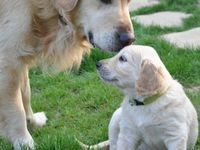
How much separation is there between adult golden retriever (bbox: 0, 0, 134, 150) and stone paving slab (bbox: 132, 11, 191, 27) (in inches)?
111

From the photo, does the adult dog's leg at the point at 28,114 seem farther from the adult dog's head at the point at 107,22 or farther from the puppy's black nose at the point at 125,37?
the puppy's black nose at the point at 125,37

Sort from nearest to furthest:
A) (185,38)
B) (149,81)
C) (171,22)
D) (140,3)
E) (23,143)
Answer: (149,81), (23,143), (185,38), (171,22), (140,3)

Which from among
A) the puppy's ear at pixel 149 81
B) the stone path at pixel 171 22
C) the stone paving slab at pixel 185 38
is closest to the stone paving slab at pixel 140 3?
the stone path at pixel 171 22

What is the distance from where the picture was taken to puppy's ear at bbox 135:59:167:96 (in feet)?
10.8

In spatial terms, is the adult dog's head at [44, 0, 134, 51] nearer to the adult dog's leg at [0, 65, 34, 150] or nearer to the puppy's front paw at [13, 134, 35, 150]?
the adult dog's leg at [0, 65, 34, 150]

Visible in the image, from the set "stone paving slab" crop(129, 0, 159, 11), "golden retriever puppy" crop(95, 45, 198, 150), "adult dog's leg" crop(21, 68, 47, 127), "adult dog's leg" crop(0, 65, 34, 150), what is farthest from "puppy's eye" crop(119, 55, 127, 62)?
"stone paving slab" crop(129, 0, 159, 11)

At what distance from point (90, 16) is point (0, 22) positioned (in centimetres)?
70

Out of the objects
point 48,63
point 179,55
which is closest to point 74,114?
point 48,63

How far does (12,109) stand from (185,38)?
2756 mm

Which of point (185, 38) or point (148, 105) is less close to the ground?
point (148, 105)

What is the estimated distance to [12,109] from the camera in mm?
4035

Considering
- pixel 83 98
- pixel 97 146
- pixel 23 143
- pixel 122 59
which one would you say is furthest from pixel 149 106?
pixel 83 98

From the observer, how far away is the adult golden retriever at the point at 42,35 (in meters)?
3.77

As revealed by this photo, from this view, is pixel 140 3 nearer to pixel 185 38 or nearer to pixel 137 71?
pixel 185 38
